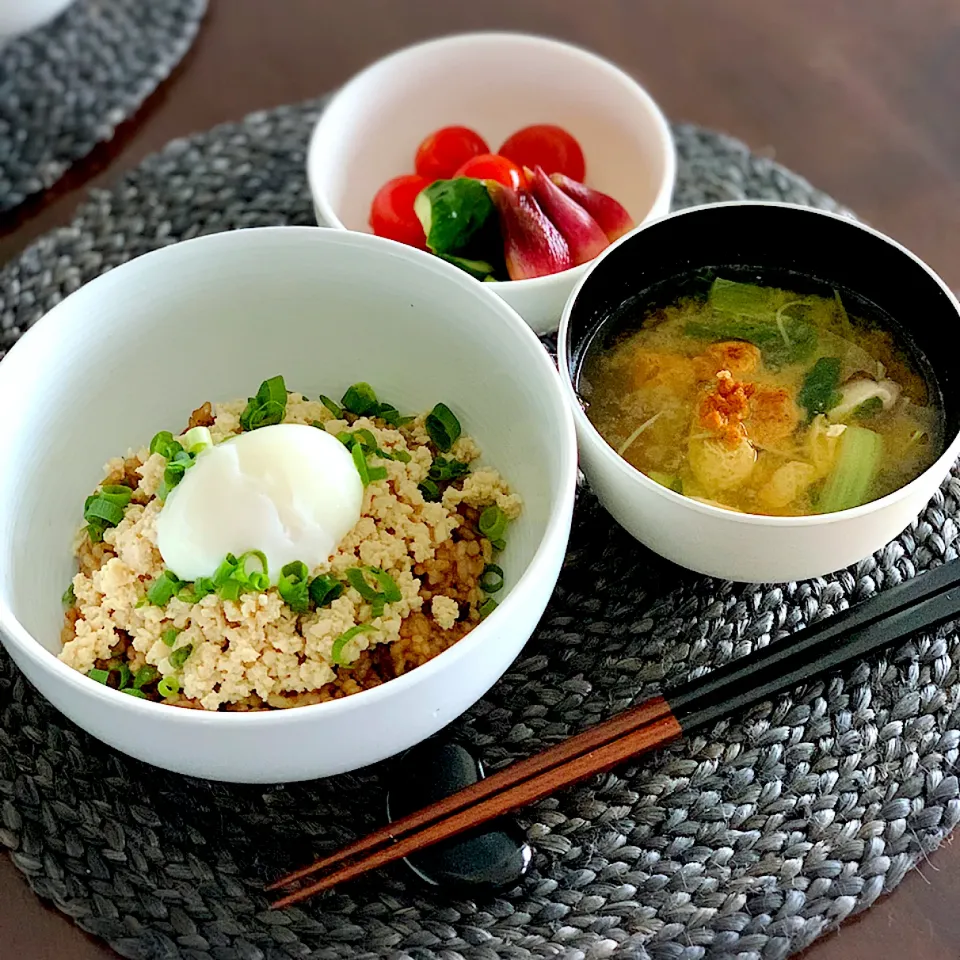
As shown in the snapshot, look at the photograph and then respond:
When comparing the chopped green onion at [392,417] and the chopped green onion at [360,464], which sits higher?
the chopped green onion at [360,464]

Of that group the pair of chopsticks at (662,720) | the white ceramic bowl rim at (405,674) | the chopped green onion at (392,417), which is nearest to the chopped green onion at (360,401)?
the chopped green onion at (392,417)

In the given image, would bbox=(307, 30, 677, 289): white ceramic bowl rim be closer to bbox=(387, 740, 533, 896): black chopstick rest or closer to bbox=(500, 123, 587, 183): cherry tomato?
bbox=(500, 123, 587, 183): cherry tomato

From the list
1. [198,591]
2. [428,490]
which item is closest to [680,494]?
[428,490]

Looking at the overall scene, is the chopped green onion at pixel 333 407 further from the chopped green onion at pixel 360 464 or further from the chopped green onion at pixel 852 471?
the chopped green onion at pixel 852 471

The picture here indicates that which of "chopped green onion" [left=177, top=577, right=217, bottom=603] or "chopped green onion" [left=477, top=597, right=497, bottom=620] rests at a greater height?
"chopped green onion" [left=177, top=577, right=217, bottom=603]

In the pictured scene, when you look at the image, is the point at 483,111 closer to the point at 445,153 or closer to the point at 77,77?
the point at 445,153

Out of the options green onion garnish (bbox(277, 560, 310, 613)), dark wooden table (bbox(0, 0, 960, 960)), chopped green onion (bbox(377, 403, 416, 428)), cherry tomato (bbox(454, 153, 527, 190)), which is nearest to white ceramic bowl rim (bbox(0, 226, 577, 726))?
green onion garnish (bbox(277, 560, 310, 613))
